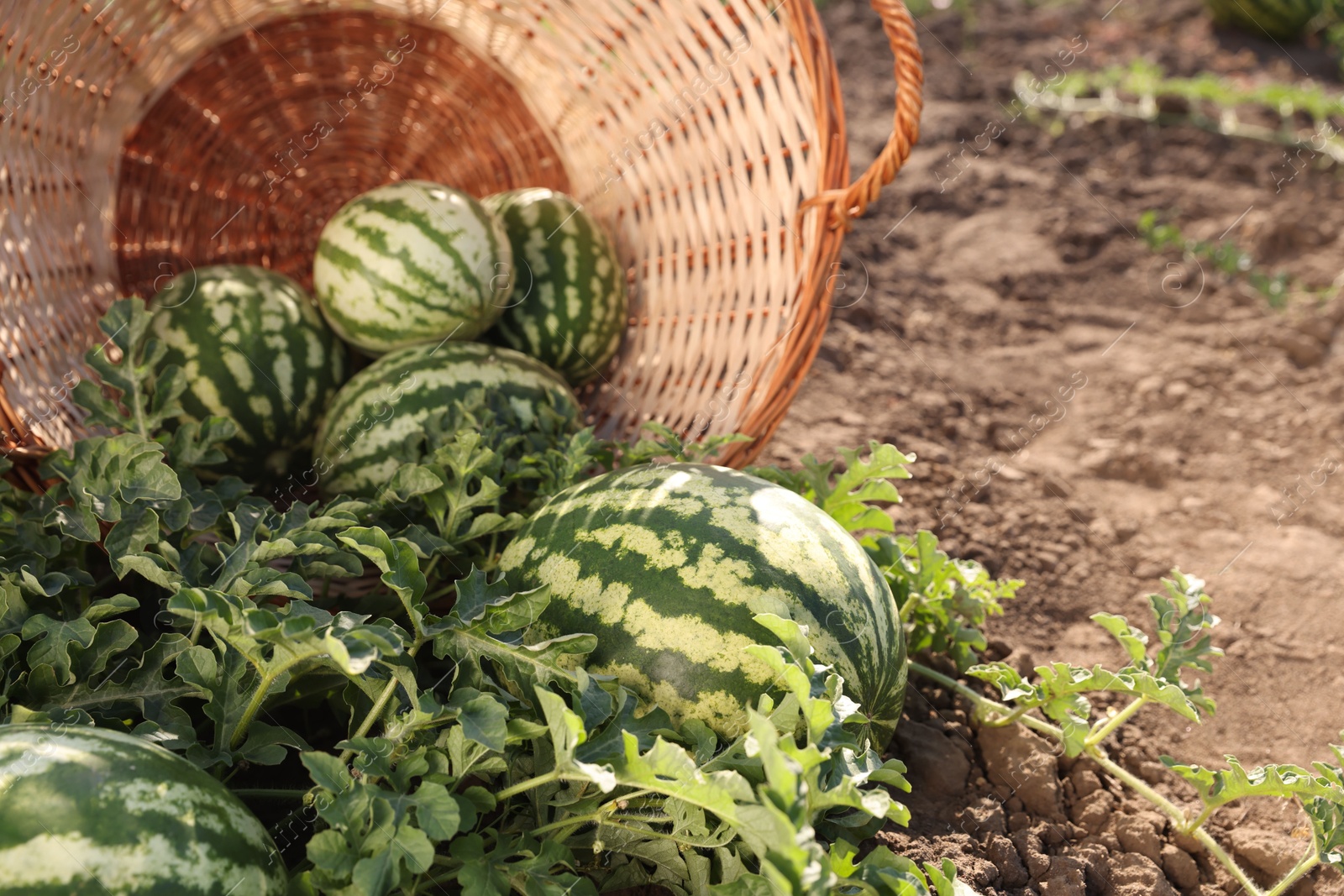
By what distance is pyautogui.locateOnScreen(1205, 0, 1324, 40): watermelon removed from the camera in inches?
246

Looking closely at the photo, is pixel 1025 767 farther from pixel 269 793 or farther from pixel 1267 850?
pixel 269 793

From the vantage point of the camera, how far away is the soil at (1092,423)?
1.89m

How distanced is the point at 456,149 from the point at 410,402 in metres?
1.27

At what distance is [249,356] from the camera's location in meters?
2.32

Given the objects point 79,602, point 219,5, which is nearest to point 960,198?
point 219,5

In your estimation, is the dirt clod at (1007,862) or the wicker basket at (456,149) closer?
the dirt clod at (1007,862)

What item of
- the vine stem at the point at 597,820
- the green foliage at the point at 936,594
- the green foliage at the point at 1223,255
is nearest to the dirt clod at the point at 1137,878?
the green foliage at the point at 936,594

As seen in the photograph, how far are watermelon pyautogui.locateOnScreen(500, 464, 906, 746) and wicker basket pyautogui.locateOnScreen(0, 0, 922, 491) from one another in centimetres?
49

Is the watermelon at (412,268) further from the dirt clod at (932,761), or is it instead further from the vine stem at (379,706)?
the dirt clod at (932,761)

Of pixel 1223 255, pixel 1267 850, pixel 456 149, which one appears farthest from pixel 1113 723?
pixel 1223 255

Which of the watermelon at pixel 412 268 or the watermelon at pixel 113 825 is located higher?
the watermelon at pixel 412 268

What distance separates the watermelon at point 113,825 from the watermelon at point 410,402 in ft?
2.96

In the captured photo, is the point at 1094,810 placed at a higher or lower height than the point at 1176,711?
lower

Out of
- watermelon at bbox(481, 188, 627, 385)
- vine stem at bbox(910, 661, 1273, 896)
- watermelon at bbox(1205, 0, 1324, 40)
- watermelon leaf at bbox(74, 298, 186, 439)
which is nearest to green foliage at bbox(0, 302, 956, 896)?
watermelon leaf at bbox(74, 298, 186, 439)
